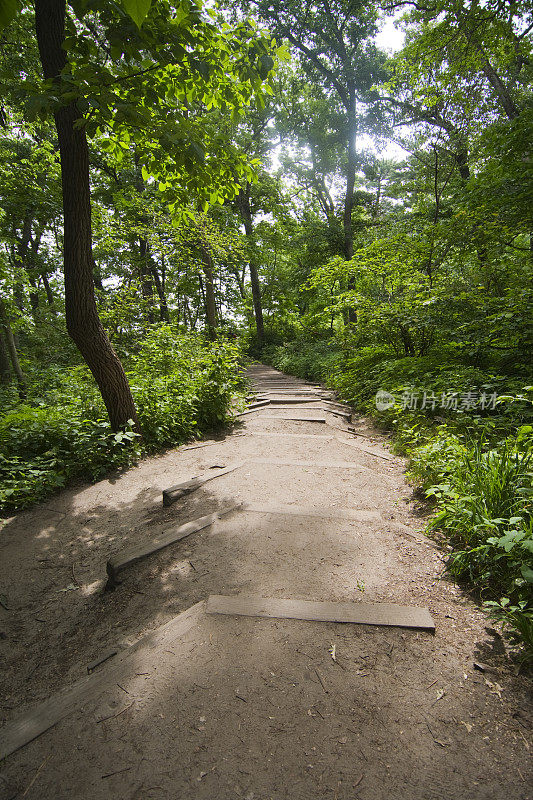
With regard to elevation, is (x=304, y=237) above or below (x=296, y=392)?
above

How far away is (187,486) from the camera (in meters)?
4.09

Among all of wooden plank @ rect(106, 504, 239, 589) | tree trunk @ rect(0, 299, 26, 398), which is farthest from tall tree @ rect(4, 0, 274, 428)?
tree trunk @ rect(0, 299, 26, 398)

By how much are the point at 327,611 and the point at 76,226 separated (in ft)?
15.6

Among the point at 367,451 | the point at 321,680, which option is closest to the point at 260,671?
the point at 321,680

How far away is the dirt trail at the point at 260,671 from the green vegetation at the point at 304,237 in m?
0.46

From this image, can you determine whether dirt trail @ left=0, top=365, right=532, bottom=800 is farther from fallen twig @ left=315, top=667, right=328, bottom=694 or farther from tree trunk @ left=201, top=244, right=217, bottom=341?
tree trunk @ left=201, top=244, right=217, bottom=341

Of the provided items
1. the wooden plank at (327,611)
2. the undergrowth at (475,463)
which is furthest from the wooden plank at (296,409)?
the wooden plank at (327,611)

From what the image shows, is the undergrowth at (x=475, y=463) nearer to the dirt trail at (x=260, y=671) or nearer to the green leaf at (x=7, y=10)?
the dirt trail at (x=260, y=671)

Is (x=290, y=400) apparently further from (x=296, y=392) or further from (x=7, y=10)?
(x=7, y=10)

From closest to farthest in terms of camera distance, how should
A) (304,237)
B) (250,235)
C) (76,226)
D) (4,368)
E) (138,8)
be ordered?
(138,8), (76,226), (4,368), (304,237), (250,235)

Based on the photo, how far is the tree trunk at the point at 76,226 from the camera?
143 inches

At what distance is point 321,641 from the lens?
1975 mm

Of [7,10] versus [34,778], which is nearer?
Result: [7,10]

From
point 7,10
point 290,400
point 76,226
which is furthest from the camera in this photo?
point 290,400
